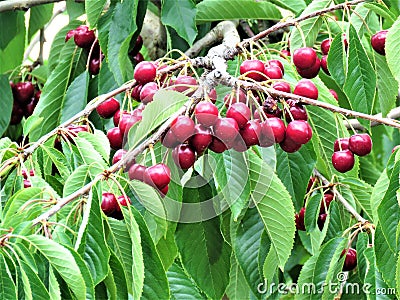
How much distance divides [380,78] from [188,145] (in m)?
0.56

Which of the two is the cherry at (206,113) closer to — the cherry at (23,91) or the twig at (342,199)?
the twig at (342,199)

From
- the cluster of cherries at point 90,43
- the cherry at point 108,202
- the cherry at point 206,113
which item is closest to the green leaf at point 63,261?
the cherry at point 108,202

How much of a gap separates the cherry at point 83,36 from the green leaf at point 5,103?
1.22 ft

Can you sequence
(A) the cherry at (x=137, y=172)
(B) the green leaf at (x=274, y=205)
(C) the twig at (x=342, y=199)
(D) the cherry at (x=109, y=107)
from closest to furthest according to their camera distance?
(A) the cherry at (x=137, y=172) → (B) the green leaf at (x=274, y=205) → (D) the cherry at (x=109, y=107) → (C) the twig at (x=342, y=199)

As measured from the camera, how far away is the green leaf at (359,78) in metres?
1.44

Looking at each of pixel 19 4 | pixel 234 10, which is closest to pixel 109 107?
pixel 234 10

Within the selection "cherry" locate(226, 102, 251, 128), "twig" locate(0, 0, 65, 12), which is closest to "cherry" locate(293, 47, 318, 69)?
"cherry" locate(226, 102, 251, 128)

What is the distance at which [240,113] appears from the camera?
3.67ft

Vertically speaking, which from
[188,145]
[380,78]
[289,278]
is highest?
[188,145]

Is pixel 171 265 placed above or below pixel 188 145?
below

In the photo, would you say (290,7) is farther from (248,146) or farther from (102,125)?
(248,146)

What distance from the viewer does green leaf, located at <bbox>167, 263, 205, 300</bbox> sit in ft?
4.92

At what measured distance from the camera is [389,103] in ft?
4.98

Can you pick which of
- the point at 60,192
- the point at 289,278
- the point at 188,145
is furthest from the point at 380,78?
the point at 289,278
